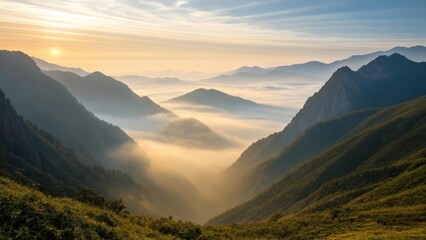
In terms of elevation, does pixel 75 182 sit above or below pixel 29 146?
below

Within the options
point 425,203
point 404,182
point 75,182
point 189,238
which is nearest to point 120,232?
point 189,238

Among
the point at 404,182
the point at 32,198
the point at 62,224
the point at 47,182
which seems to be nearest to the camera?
the point at 62,224

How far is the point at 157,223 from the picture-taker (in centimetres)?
5094

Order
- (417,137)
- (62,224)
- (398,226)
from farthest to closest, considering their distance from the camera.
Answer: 1. (417,137)
2. (398,226)
3. (62,224)

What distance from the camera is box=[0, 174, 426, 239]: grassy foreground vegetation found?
83.0 feet

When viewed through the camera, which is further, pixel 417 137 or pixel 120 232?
pixel 417 137

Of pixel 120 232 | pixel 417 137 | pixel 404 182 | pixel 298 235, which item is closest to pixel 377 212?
pixel 298 235

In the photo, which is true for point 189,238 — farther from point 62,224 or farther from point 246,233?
point 62,224

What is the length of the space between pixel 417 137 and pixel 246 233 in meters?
155

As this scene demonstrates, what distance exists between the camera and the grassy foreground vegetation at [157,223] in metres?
25.3

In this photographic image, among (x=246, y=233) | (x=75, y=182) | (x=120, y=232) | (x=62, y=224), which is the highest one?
(x=62, y=224)

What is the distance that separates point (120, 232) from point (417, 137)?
7309 inches

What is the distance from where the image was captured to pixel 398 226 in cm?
5512

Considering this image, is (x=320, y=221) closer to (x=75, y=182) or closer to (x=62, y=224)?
(x=62, y=224)
